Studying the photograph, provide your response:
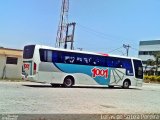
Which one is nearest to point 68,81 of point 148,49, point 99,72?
point 99,72

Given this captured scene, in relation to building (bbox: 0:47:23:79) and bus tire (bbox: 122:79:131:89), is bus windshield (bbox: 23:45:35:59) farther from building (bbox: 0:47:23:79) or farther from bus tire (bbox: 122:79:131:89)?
building (bbox: 0:47:23:79)

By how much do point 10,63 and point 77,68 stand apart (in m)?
13.0

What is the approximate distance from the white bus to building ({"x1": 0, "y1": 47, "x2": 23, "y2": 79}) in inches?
453

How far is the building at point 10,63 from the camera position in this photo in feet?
133

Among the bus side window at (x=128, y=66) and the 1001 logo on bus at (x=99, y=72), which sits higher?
the bus side window at (x=128, y=66)

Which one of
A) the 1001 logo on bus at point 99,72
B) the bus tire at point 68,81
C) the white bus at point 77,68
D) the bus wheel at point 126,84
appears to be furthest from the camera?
the bus wheel at point 126,84

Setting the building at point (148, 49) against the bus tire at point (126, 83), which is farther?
the building at point (148, 49)

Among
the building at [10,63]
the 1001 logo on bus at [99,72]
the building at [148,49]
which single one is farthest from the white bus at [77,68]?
the building at [148,49]

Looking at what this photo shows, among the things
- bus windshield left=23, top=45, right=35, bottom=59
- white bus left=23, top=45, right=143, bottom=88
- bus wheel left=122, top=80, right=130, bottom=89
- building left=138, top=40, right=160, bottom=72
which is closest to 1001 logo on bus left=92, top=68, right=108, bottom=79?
white bus left=23, top=45, right=143, bottom=88

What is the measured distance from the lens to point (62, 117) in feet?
40.5

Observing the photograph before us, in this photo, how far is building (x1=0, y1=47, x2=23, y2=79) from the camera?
133 ft

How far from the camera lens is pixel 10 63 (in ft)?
136

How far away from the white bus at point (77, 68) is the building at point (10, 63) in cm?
1150

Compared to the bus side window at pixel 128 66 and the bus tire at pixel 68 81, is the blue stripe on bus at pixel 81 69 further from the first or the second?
the bus side window at pixel 128 66
